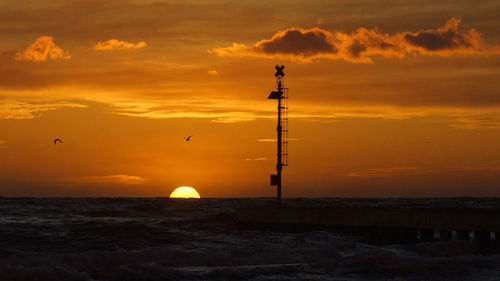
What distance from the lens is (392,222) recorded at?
36.9m

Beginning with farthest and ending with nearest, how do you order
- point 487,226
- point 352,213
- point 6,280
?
1. point 352,213
2. point 487,226
3. point 6,280

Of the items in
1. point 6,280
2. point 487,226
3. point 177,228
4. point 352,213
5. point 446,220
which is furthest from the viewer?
point 177,228

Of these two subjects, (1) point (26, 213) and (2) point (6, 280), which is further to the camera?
(1) point (26, 213)

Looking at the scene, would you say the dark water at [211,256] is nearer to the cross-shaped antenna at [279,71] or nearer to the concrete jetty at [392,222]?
the concrete jetty at [392,222]

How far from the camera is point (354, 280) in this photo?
2289cm

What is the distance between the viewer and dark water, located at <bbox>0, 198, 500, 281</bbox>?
23.2 metres

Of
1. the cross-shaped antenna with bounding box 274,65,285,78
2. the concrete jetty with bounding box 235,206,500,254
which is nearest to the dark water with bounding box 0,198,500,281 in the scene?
the concrete jetty with bounding box 235,206,500,254

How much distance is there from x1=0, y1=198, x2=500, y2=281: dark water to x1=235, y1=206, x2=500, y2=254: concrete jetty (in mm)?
904

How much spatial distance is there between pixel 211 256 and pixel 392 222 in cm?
1192

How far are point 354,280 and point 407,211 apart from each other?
576 inches

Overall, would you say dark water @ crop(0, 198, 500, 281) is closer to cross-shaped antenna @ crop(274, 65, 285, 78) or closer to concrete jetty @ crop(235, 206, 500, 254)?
concrete jetty @ crop(235, 206, 500, 254)

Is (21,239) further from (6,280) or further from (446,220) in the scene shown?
(446,220)

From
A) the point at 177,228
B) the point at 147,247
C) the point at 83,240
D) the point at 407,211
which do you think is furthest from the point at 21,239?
the point at 407,211

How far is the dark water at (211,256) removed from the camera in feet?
76.2
